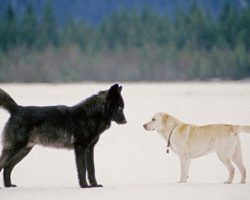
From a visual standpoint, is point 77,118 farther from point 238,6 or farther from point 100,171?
point 238,6

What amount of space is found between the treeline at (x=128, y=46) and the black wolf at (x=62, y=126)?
48.6m

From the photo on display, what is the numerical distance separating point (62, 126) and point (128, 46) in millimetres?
65699

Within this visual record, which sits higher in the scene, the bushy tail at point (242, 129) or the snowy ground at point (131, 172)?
the bushy tail at point (242, 129)

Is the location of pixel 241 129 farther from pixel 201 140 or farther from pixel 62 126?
pixel 62 126

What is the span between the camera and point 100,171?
10.4m

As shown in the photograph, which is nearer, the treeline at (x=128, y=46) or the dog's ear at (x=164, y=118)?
the dog's ear at (x=164, y=118)

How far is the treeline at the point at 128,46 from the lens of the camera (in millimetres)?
60812

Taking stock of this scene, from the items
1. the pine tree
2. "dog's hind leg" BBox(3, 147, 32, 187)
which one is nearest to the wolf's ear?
"dog's hind leg" BBox(3, 147, 32, 187)

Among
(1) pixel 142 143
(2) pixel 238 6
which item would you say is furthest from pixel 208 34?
(1) pixel 142 143

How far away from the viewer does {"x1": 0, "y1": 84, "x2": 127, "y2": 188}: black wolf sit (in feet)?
26.0

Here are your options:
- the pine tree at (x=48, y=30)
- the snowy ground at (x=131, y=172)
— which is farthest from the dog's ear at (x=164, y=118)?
the pine tree at (x=48, y=30)

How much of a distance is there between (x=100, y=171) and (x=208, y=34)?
65.8 meters

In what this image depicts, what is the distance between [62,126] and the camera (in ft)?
26.5

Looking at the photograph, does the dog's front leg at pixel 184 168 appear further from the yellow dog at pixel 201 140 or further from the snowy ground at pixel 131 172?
the snowy ground at pixel 131 172
